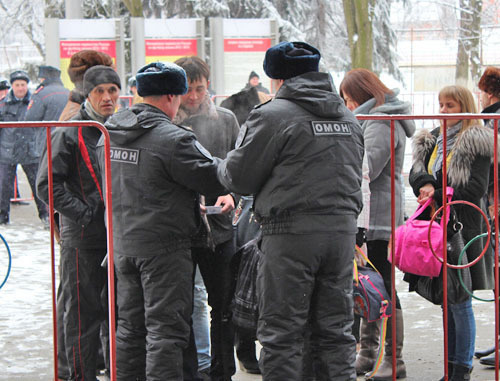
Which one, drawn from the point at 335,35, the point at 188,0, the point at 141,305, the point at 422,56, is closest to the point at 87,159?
the point at 141,305

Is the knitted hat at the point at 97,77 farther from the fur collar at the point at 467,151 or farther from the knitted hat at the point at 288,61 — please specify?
the fur collar at the point at 467,151

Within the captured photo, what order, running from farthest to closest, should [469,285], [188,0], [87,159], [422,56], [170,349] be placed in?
[422,56], [188,0], [469,285], [87,159], [170,349]

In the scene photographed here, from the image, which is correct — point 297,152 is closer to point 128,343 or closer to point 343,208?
point 343,208

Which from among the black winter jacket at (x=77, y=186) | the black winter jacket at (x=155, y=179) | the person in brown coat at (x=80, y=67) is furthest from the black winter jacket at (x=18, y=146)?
the black winter jacket at (x=155, y=179)

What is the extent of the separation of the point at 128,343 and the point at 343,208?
126cm

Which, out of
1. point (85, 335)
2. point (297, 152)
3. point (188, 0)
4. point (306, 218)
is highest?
point (188, 0)

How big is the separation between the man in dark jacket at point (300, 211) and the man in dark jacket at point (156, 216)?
0.82 ft

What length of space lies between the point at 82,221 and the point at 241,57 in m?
11.1

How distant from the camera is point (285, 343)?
139 inches

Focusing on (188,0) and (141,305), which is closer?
(141,305)

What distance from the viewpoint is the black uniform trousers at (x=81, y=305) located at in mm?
4297

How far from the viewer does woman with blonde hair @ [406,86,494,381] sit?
4465 millimetres


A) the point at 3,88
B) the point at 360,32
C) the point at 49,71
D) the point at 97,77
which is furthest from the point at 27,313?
the point at 360,32

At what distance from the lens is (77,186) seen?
4301 mm
